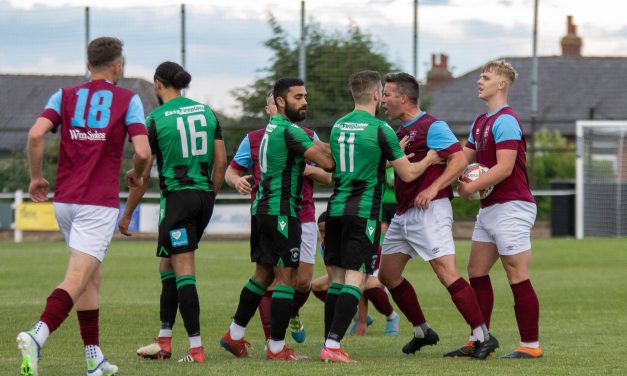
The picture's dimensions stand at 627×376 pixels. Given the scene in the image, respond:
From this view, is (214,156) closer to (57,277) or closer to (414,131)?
(414,131)

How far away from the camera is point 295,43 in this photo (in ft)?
94.3

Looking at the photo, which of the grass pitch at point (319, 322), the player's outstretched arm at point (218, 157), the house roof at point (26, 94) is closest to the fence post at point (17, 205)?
the house roof at point (26, 94)

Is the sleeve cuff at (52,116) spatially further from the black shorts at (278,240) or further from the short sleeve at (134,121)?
the black shorts at (278,240)

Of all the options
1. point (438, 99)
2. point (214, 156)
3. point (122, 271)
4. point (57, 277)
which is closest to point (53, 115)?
point (214, 156)

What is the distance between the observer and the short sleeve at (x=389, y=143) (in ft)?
26.8

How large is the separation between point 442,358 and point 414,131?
1692mm

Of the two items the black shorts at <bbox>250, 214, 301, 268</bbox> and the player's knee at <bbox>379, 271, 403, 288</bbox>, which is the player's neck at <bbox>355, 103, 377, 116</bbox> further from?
the player's knee at <bbox>379, 271, 403, 288</bbox>

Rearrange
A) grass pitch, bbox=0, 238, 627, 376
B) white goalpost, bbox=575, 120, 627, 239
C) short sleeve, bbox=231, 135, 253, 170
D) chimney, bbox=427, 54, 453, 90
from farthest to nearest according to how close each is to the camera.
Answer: chimney, bbox=427, 54, 453, 90, white goalpost, bbox=575, 120, 627, 239, short sleeve, bbox=231, 135, 253, 170, grass pitch, bbox=0, 238, 627, 376

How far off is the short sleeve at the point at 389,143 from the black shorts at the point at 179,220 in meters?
1.34

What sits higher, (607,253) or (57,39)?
(57,39)

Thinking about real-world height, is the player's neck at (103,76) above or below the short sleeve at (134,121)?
above

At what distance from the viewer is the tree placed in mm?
28719

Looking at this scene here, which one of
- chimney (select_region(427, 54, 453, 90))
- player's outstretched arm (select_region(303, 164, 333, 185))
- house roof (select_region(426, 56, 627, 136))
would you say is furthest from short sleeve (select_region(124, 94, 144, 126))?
house roof (select_region(426, 56, 627, 136))

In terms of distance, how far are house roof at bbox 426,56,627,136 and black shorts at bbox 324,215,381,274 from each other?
32096mm
